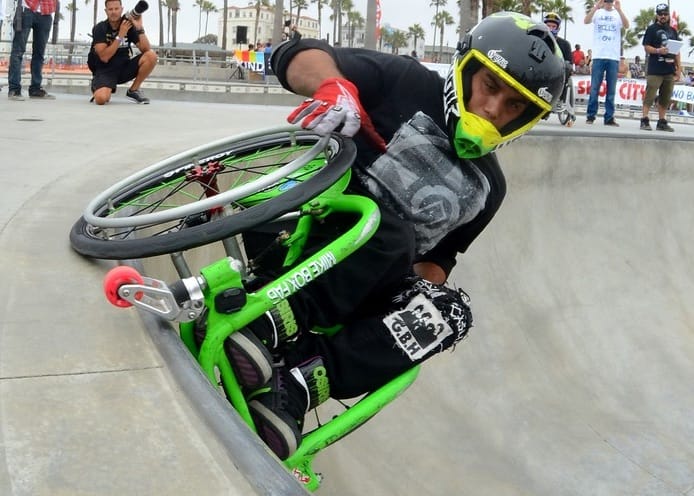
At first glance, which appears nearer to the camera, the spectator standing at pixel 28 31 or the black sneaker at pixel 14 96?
the spectator standing at pixel 28 31

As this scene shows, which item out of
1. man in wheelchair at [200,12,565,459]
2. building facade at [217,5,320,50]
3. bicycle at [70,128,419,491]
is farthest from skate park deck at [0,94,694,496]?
building facade at [217,5,320,50]

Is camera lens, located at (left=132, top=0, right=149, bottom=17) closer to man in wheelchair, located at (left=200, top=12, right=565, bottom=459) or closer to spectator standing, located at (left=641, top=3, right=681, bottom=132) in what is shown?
spectator standing, located at (left=641, top=3, right=681, bottom=132)

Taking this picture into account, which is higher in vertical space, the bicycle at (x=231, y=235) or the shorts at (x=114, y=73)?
the shorts at (x=114, y=73)

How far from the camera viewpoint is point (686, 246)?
27.0ft

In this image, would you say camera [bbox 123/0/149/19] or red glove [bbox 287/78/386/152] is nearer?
red glove [bbox 287/78/386/152]

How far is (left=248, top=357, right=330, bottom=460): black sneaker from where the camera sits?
90.5 inches

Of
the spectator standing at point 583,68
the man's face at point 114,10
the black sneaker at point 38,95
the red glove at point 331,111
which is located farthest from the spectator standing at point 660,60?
the spectator standing at point 583,68

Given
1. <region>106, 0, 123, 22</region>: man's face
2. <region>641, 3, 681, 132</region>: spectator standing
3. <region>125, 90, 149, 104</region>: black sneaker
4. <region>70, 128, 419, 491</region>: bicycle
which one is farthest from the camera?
<region>641, 3, 681, 132</region>: spectator standing

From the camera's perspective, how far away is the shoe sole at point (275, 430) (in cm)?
229

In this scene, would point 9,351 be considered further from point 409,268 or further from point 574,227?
point 574,227

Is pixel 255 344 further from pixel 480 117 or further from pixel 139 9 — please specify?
pixel 139 9

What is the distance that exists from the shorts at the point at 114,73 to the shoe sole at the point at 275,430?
27.8 feet

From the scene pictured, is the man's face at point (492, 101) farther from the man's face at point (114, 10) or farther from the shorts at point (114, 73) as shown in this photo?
the man's face at point (114, 10)

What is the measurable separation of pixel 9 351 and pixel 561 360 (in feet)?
15.8
